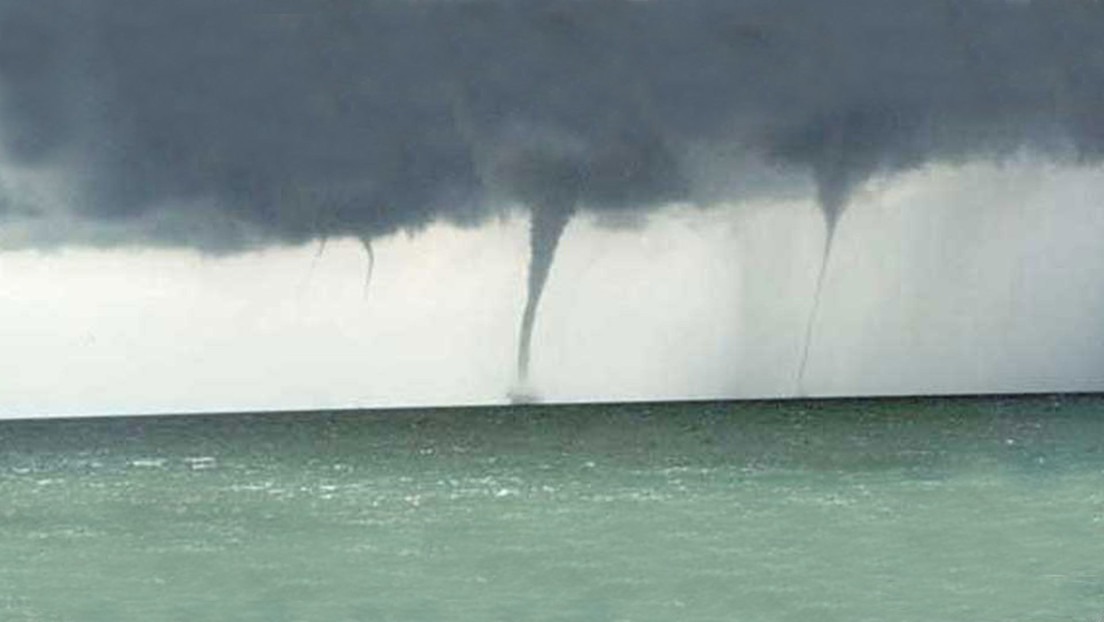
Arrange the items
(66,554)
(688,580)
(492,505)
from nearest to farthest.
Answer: (688,580) < (66,554) < (492,505)

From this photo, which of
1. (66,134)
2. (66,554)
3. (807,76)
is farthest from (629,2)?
(66,554)

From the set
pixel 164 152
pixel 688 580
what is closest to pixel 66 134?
pixel 164 152

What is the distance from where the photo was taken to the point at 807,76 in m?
16.3

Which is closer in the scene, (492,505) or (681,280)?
(492,505)

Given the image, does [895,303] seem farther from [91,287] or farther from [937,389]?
[91,287]

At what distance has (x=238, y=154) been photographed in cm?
1605

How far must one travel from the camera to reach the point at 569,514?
11594 mm

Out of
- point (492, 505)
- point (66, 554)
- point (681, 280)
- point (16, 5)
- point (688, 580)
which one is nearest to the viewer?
point (688, 580)

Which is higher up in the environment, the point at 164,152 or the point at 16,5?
the point at 16,5

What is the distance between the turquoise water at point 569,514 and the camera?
8.73 meters

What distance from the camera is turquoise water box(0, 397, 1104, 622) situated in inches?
344

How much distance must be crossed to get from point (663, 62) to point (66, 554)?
767 centimetres

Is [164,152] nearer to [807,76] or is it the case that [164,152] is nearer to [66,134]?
[66,134]

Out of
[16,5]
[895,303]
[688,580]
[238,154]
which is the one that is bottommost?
[688,580]
